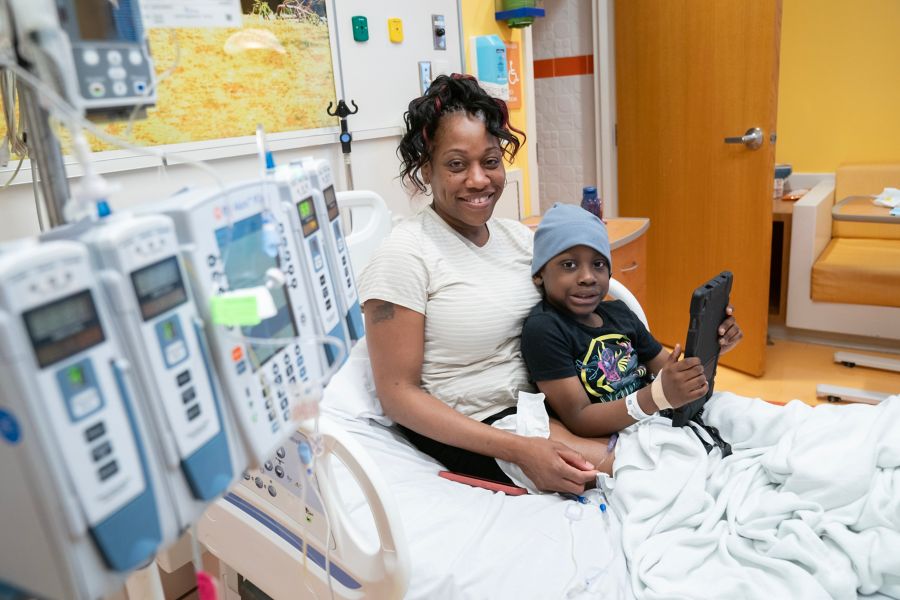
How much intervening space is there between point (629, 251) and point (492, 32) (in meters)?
1.09

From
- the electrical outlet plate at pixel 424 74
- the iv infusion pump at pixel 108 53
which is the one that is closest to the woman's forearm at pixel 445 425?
the iv infusion pump at pixel 108 53

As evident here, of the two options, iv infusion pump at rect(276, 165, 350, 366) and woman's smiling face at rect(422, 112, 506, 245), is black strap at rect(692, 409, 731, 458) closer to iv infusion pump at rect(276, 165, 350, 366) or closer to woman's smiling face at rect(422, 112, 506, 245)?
woman's smiling face at rect(422, 112, 506, 245)

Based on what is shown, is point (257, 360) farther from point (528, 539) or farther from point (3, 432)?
point (528, 539)

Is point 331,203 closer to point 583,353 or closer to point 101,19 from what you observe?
point 101,19

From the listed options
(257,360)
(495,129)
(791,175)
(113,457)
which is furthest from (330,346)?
(791,175)

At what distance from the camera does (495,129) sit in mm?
1660

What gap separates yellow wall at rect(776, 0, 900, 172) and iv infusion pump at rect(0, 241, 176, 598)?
168 inches

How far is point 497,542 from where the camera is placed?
3.98ft

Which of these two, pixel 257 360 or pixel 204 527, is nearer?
pixel 257 360

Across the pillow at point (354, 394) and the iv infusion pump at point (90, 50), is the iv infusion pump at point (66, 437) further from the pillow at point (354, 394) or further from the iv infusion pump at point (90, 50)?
the pillow at point (354, 394)

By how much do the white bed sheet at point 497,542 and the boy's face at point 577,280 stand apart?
47cm

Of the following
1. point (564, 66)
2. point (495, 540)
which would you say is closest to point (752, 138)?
point (564, 66)

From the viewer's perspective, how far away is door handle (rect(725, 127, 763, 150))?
3.07 m

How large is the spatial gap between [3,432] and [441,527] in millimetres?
847
